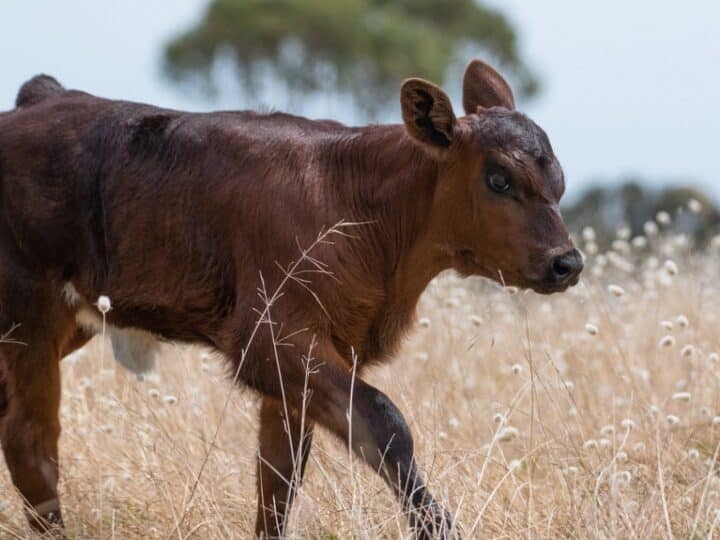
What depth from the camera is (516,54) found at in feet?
144

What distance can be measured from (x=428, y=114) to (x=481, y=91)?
65 centimetres

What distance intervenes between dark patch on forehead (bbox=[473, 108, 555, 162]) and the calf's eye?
11cm

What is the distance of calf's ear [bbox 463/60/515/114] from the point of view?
6535 mm

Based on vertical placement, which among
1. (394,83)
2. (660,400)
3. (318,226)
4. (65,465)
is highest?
(318,226)

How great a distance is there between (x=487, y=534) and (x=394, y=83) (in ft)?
125

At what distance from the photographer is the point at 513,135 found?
19.4 ft

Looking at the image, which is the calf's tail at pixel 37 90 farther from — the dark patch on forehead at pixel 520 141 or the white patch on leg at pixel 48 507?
the dark patch on forehead at pixel 520 141

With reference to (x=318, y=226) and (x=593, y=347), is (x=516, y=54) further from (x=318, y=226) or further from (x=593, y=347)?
(x=318, y=226)

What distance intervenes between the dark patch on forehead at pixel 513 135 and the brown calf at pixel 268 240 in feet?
0.03

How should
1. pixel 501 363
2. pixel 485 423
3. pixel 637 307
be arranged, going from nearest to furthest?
pixel 485 423
pixel 501 363
pixel 637 307

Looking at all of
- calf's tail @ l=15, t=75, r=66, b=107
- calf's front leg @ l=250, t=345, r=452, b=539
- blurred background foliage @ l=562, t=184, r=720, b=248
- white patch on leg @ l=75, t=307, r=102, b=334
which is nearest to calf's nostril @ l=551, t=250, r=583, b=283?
calf's front leg @ l=250, t=345, r=452, b=539

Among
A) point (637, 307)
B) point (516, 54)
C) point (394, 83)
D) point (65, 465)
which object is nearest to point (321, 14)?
point (394, 83)

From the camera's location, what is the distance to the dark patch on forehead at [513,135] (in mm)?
5875

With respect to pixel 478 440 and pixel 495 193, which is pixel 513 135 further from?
pixel 478 440
